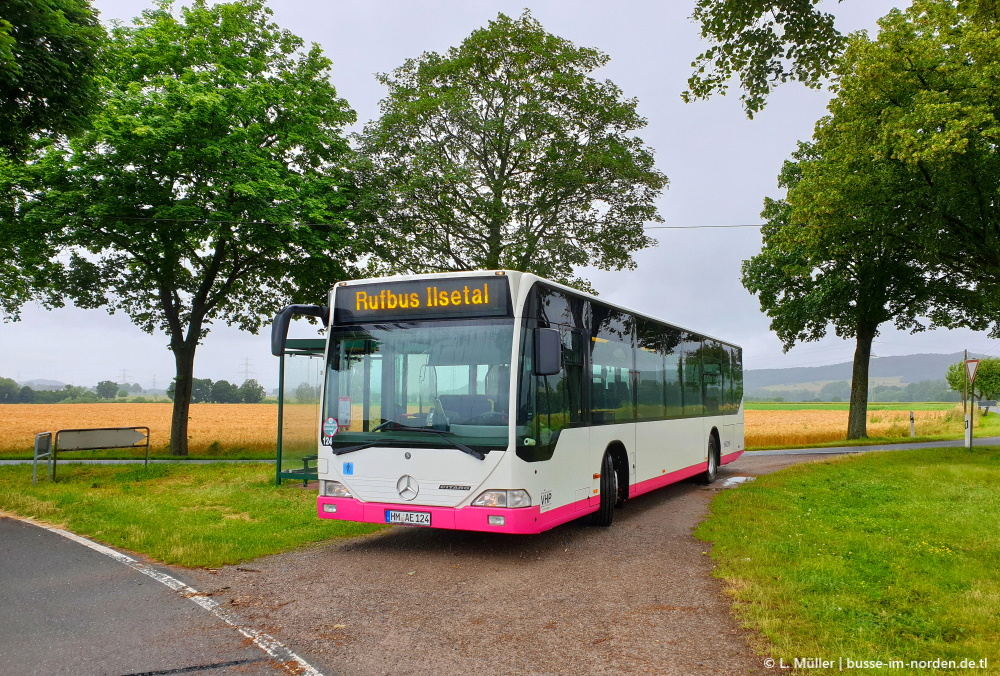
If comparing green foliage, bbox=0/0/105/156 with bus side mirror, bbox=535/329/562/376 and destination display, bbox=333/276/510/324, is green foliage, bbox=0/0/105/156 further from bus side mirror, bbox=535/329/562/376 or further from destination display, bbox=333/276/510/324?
bus side mirror, bbox=535/329/562/376

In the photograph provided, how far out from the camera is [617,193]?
83.8ft

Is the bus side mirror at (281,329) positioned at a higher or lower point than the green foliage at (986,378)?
lower

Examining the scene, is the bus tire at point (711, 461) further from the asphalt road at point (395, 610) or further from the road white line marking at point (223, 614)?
the road white line marking at point (223, 614)

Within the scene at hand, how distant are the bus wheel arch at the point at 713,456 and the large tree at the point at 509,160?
32.1ft

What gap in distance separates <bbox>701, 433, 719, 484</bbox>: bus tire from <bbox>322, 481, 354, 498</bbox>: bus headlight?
868 centimetres

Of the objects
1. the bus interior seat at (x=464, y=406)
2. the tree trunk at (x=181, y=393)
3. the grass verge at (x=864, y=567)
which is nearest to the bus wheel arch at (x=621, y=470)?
the grass verge at (x=864, y=567)

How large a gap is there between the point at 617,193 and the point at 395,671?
22.6m

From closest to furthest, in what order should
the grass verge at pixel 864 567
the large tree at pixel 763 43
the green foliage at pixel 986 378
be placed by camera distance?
the grass verge at pixel 864 567, the large tree at pixel 763 43, the green foliage at pixel 986 378

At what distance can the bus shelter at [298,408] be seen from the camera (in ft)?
42.7

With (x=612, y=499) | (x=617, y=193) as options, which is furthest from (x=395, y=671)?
(x=617, y=193)

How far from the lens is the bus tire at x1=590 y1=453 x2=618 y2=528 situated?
950 centimetres

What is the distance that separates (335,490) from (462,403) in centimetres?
178

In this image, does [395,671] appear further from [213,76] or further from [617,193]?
[617,193]

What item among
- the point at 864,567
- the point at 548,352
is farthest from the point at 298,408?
the point at 864,567
